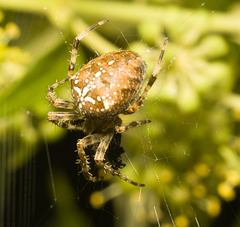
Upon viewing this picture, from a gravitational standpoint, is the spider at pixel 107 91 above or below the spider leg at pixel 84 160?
above

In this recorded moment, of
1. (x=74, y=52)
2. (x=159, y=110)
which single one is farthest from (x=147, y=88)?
(x=74, y=52)

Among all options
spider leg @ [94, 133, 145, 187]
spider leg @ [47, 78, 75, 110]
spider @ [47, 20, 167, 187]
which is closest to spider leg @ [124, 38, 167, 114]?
spider @ [47, 20, 167, 187]

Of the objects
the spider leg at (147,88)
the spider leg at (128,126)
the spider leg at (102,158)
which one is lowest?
the spider leg at (102,158)

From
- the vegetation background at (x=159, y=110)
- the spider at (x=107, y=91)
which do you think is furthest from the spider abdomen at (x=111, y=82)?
the vegetation background at (x=159, y=110)

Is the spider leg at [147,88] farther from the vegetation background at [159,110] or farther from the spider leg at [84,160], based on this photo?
the spider leg at [84,160]

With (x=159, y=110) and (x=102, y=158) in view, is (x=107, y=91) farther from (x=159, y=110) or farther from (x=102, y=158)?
(x=102, y=158)

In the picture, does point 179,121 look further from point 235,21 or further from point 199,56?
point 235,21

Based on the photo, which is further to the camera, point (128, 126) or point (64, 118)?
point (64, 118)
